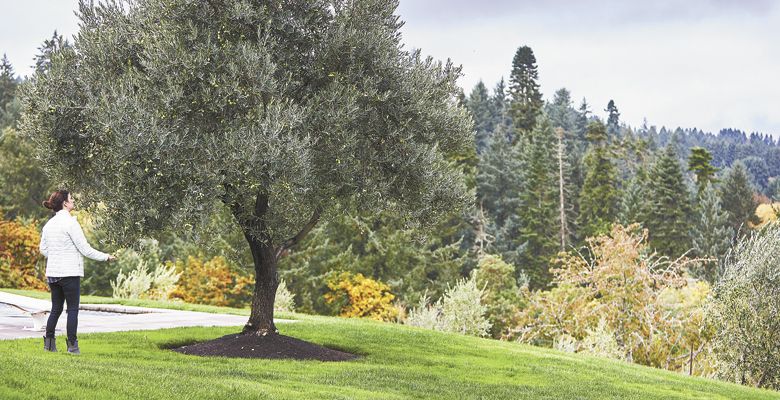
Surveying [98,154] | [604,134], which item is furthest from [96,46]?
[604,134]

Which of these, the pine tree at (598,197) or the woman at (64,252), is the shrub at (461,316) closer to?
the woman at (64,252)

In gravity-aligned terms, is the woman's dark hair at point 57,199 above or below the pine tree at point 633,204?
below

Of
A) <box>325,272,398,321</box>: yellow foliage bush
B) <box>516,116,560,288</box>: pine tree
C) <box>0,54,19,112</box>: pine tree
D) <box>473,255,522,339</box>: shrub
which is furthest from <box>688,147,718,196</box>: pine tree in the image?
<box>0,54,19,112</box>: pine tree

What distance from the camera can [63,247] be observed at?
1075cm

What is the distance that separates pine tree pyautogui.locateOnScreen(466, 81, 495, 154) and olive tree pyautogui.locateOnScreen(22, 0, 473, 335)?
88952 mm

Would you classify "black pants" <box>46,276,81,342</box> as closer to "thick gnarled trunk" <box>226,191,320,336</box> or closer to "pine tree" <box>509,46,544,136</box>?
"thick gnarled trunk" <box>226,191,320,336</box>

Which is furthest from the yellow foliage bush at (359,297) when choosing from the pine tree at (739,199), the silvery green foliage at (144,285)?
the pine tree at (739,199)

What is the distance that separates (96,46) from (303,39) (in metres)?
3.82

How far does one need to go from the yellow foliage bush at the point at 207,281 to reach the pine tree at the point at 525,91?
62627 millimetres

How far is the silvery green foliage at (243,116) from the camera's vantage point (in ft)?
39.3

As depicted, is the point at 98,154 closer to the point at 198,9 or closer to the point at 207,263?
the point at 198,9

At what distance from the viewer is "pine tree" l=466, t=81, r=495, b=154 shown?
107 meters

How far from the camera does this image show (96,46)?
1374cm

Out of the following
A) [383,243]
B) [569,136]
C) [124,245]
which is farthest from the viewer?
[569,136]
